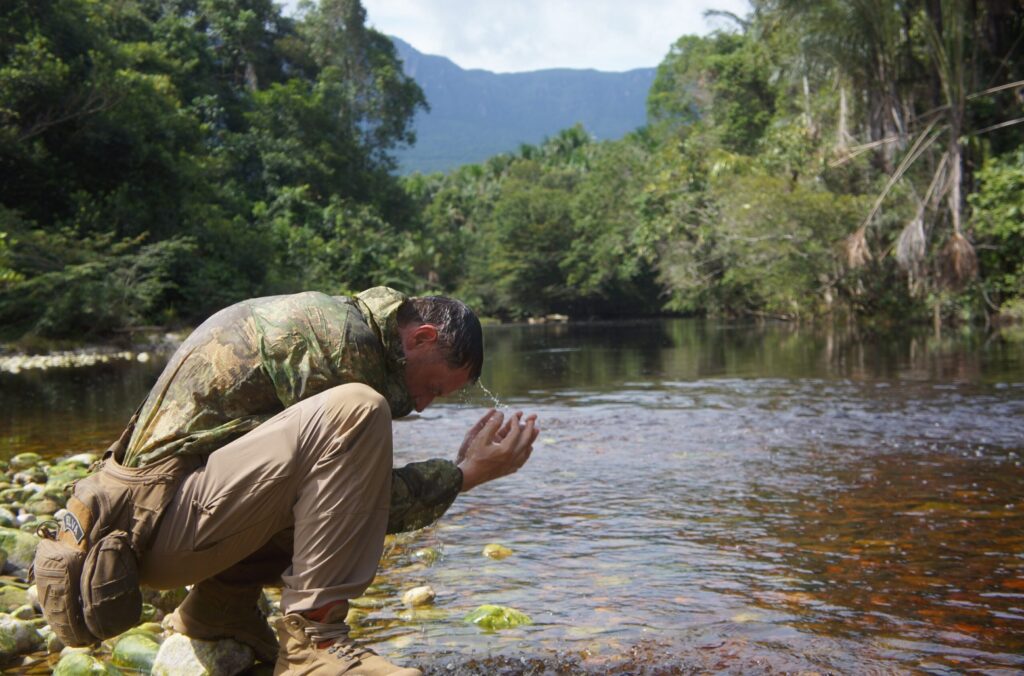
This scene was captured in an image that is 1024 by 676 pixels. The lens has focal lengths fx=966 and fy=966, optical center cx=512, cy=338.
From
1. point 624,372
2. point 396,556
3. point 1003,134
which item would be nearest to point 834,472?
point 396,556

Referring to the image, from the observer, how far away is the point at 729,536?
5102mm

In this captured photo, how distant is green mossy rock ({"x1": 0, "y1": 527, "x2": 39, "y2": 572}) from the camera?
410 cm

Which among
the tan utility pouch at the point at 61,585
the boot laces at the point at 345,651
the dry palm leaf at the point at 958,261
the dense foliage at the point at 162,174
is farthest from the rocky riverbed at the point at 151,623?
the dry palm leaf at the point at 958,261

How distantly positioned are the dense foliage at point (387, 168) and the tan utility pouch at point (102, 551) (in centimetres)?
1276

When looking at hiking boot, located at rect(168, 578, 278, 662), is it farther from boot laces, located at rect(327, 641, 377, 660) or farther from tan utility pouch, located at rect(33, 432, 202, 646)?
boot laces, located at rect(327, 641, 377, 660)

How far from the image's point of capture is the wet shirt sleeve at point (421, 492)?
2857mm

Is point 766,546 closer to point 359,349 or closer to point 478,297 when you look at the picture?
point 359,349

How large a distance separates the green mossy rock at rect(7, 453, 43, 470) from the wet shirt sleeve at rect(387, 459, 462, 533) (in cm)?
551

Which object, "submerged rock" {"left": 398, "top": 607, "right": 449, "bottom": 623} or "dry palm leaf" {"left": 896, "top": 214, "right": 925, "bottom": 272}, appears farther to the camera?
"dry palm leaf" {"left": 896, "top": 214, "right": 925, "bottom": 272}

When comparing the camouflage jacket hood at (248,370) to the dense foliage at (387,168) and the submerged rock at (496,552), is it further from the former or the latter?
the dense foliage at (387,168)

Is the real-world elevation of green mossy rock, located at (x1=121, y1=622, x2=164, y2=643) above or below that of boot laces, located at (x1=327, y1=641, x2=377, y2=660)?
below

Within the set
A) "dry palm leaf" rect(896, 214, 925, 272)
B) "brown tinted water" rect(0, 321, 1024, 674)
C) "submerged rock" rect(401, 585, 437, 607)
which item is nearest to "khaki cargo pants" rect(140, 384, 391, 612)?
"brown tinted water" rect(0, 321, 1024, 674)

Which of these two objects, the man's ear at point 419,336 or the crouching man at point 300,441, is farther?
the man's ear at point 419,336

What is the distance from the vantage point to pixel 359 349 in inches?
105
